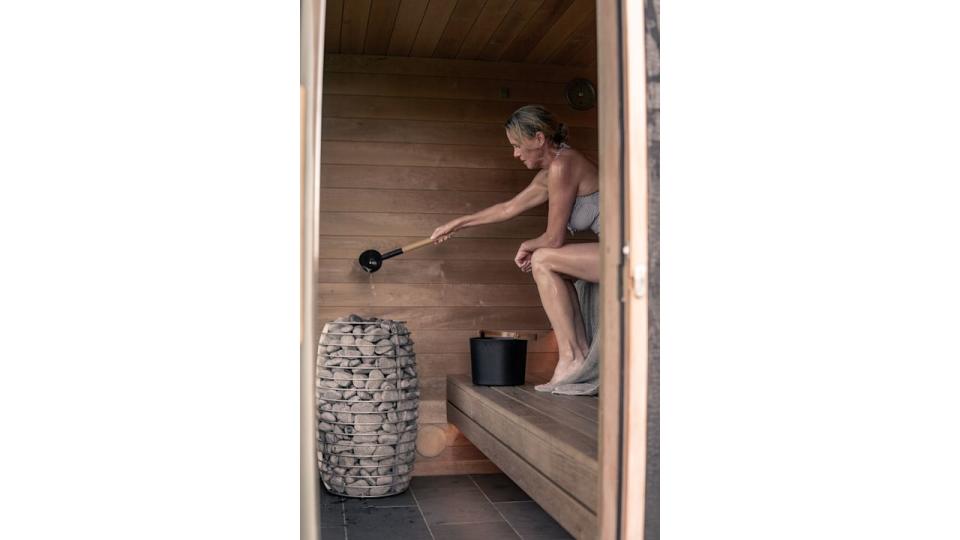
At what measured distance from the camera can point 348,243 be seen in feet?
13.0

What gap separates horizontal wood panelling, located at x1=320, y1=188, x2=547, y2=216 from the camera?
13.0 feet

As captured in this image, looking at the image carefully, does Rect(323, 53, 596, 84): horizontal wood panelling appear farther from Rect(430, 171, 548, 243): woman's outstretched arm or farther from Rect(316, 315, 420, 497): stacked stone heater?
Rect(316, 315, 420, 497): stacked stone heater

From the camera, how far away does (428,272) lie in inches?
159

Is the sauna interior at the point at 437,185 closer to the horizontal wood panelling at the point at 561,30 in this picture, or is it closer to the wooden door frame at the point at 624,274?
the horizontal wood panelling at the point at 561,30

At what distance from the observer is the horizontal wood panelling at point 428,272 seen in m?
3.96

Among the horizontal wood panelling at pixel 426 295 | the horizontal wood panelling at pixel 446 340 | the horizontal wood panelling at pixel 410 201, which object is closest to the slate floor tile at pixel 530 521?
the horizontal wood panelling at pixel 446 340

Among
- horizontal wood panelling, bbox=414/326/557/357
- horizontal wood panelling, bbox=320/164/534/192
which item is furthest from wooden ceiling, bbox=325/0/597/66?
horizontal wood panelling, bbox=414/326/557/357

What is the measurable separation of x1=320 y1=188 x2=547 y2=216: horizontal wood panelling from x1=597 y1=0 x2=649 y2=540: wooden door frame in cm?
234

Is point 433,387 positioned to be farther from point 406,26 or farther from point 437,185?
point 406,26

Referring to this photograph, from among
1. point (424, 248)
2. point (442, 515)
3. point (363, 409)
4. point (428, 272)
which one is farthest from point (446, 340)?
point (442, 515)
